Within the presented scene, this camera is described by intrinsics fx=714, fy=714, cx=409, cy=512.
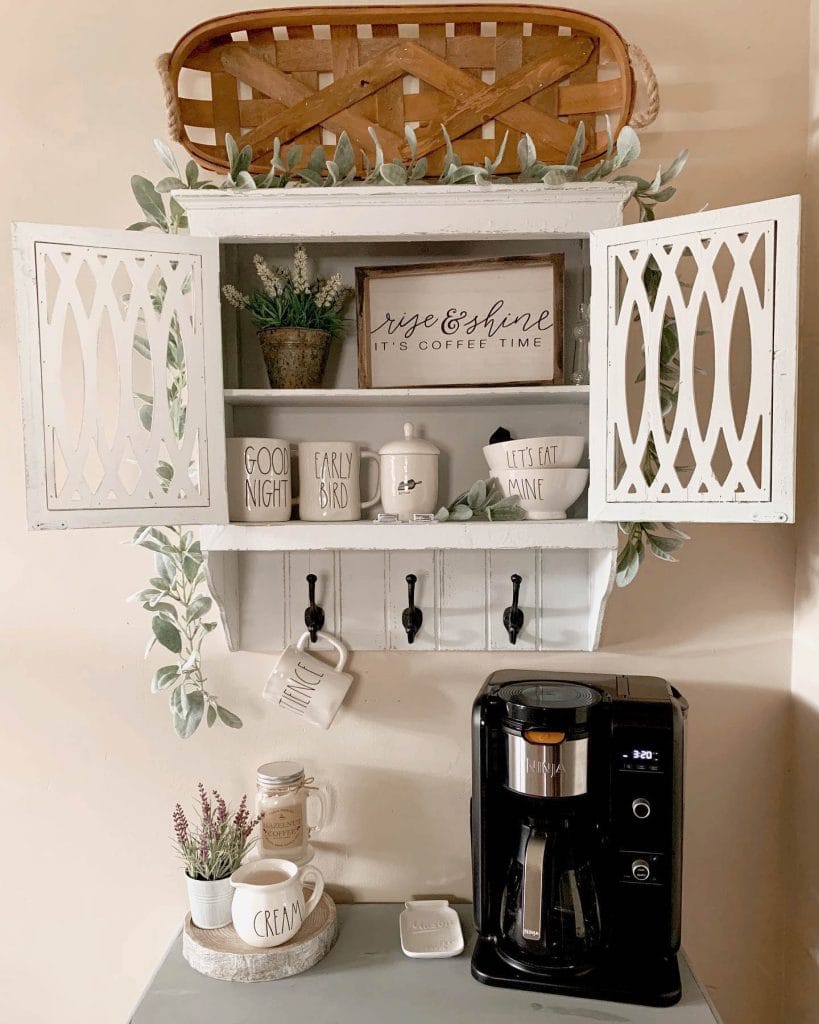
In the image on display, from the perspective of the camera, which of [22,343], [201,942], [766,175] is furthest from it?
[766,175]

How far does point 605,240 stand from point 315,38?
1.99ft

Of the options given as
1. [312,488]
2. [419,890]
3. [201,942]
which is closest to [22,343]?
[312,488]

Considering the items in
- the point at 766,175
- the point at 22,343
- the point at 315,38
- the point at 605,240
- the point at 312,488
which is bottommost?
the point at 312,488

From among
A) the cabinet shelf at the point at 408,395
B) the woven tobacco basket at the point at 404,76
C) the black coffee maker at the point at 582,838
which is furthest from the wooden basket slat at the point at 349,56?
the black coffee maker at the point at 582,838

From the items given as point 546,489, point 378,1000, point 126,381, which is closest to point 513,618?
point 546,489

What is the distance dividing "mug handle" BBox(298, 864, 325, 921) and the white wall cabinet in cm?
41

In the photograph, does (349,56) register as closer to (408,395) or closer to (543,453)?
(408,395)

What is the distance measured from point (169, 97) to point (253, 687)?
0.99 metres

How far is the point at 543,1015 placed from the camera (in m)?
0.98

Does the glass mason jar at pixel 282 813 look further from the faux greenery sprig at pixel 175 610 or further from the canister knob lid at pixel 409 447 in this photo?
the canister knob lid at pixel 409 447

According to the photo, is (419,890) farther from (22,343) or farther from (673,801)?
(22,343)

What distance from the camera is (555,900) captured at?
1.01m

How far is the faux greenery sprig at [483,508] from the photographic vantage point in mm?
1098

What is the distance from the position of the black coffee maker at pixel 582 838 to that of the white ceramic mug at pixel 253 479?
1.47 feet
